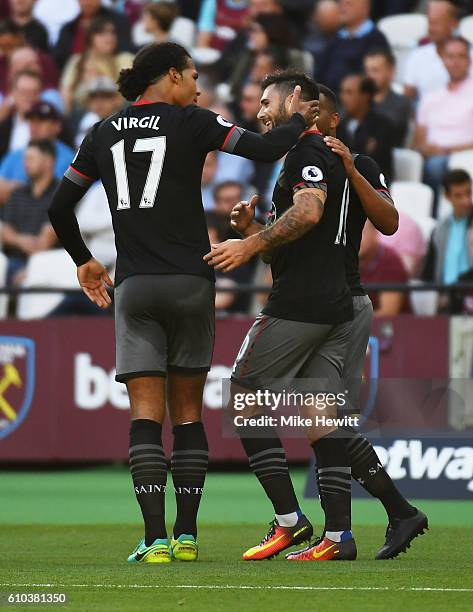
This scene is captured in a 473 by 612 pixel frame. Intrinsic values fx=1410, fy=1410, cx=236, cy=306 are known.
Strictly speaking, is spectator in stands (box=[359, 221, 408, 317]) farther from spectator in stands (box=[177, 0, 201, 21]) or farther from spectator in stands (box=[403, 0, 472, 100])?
spectator in stands (box=[177, 0, 201, 21])

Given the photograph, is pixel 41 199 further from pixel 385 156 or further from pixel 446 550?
pixel 446 550

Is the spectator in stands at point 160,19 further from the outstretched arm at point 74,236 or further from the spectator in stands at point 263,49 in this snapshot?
the outstretched arm at point 74,236

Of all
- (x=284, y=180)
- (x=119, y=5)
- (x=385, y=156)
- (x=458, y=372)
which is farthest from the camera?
(x=119, y=5)

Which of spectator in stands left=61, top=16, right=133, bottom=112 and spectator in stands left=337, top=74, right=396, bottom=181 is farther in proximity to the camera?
spectator in stands left=61, top=16, right=133, bottom=112

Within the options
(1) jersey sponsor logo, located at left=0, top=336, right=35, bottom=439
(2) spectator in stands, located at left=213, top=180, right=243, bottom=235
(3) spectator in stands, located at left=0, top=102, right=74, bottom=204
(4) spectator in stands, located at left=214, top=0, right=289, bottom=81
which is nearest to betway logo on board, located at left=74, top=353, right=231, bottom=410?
Answer: (1) jersey sponsor logo, located at left=0, top=336, right=35, bottom=439

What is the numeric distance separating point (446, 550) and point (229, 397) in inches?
57.3

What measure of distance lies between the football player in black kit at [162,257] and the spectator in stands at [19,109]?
9.46m

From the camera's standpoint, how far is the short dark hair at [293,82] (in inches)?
267

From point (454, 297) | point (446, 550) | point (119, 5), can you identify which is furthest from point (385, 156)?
point (446, 550)

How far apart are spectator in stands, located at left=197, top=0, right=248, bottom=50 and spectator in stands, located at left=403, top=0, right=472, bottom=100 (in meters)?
2.47

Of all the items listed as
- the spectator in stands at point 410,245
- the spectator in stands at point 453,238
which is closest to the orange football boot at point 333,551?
the spectator in stands at point 453,238

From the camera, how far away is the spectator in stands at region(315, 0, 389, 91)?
1504cm

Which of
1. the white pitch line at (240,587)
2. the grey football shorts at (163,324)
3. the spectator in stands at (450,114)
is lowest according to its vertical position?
the white pitch line at (240,587)

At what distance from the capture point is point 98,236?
1399cm
